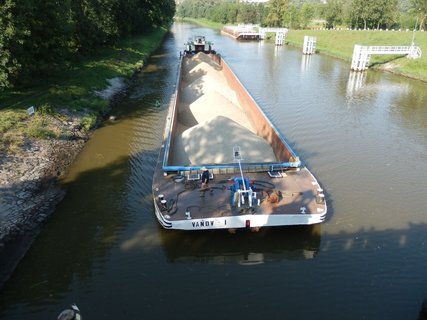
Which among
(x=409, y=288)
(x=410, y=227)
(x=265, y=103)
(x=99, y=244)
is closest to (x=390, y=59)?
(x=265, y=103)

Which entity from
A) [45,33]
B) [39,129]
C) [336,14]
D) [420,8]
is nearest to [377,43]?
[420,8]

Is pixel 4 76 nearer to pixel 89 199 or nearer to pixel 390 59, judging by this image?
pixel 89 199

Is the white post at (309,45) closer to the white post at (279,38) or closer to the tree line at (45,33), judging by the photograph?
the white post at (279,38)

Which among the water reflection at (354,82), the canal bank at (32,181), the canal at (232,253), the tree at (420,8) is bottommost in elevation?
the water reflection at (354,82)

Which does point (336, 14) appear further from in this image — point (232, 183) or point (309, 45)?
point (232, 183)

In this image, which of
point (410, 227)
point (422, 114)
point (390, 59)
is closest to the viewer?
point (410, 227)

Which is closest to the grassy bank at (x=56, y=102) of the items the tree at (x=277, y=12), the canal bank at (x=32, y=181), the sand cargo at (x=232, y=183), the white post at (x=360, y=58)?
the canal bank at (x=32, y=181)

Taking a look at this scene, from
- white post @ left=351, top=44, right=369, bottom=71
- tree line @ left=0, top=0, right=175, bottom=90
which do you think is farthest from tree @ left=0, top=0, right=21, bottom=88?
white post @ left=351, top=44, right=369, bottom=71
